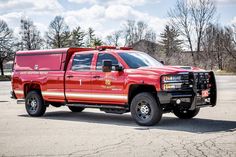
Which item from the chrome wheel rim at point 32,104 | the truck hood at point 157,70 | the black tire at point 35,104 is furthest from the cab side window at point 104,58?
the chrome wheel rim at point 32,104

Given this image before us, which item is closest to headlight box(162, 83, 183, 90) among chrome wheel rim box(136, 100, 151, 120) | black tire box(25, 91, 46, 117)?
chrome wheel rim box(136, 100, 151, 120)

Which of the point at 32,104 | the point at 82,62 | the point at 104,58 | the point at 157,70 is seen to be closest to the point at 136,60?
the point at 104,58

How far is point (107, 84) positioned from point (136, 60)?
96 cm

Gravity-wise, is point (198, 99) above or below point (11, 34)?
below

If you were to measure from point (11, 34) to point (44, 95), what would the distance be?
222 feet

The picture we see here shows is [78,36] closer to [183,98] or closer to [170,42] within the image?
[170,42]

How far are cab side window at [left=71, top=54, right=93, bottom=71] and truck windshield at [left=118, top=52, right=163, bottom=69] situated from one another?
96cm

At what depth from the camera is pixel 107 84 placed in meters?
11.3

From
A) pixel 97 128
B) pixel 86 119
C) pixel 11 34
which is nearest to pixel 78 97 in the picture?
pixel 86 119

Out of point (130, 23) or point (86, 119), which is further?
point (130, 23)

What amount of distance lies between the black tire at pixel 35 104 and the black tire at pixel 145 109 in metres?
3.60

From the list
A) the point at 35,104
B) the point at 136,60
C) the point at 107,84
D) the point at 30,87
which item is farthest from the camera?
the point at 30,87

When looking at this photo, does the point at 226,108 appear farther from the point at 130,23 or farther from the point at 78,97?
the point at 130,23

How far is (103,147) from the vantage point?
8016 millimetres
